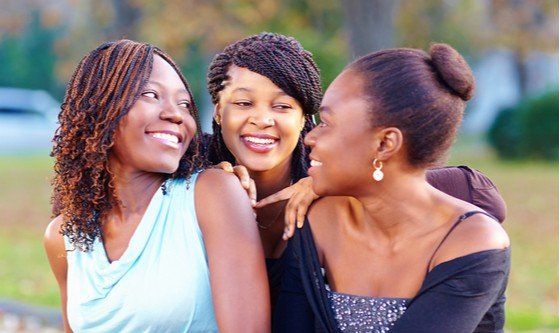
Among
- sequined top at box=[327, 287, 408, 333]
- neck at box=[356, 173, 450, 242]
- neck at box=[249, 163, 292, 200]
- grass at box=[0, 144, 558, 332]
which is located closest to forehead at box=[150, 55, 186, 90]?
neck at box=[249, 163, 292, 200]

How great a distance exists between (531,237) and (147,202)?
368 inches

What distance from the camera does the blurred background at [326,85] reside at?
9.77 metres

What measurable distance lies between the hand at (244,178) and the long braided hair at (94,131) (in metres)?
0.11

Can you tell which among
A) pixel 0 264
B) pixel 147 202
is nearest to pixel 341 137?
pixel 147 202

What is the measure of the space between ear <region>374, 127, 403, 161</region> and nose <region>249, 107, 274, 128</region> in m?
0.68

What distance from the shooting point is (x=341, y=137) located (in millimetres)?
2982

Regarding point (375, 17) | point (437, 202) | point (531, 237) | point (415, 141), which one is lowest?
point (531, 237)

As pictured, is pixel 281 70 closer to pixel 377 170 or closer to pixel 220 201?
pixel 220 201

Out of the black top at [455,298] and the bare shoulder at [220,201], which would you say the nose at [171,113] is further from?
the black top at [455,298]

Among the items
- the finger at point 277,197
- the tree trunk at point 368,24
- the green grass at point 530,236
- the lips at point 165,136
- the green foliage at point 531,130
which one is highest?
the tree trunk at point 368,24

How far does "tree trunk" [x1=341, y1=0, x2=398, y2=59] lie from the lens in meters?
11.7

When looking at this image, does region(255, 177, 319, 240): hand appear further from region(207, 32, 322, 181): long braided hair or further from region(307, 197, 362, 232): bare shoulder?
region(207, 32, 322, 181): long braided hair

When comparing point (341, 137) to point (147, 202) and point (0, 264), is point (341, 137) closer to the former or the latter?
point (147, 202)

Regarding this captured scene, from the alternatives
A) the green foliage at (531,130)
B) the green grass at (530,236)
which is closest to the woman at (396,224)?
the green grass at (530,236)
